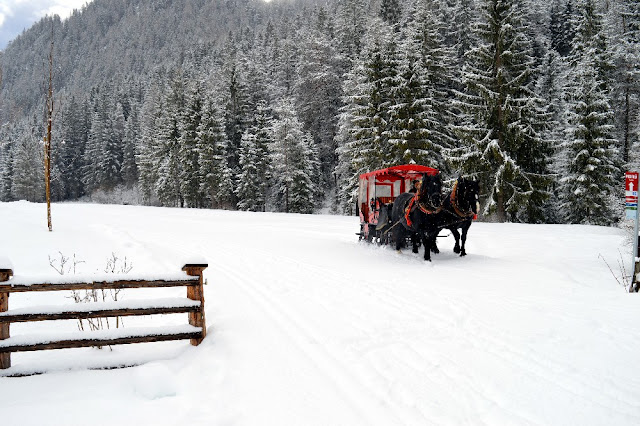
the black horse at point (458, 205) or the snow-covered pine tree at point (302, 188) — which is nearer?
the black horse at point (458, 205)

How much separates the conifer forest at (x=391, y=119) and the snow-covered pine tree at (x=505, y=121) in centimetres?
8

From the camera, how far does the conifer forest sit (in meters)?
21.9

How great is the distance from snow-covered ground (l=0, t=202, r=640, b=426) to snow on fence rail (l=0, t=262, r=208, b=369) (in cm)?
21

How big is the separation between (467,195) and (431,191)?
1089 millimetres

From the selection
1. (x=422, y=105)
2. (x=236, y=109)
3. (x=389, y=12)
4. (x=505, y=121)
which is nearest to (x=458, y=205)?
(x=505, y=121)

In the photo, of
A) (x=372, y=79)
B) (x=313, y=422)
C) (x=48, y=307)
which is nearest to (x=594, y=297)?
(x=313, y=422)

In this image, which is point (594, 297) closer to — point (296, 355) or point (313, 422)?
point (296, 355)

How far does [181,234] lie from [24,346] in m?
14.8

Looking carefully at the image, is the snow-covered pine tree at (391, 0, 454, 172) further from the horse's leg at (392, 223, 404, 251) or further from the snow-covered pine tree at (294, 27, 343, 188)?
the horse's leg at (392, 223, 404, 251)

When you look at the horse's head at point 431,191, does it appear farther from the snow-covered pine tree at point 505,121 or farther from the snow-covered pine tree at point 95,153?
the snow-covered pine tree at point 95,153

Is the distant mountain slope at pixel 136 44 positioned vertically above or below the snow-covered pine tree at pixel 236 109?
above

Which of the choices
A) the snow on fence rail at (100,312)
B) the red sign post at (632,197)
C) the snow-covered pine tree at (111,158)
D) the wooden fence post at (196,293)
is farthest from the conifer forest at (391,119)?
the wooden fence post at (196,293)

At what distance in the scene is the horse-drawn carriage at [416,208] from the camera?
32.0 ft

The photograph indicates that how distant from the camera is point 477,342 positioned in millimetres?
4566
